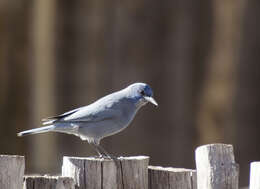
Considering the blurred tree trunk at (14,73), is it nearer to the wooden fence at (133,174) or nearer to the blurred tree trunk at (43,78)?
the blurred tree trunk at (43,78)

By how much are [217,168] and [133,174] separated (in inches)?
20.7

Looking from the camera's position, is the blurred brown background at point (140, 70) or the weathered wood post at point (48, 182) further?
the blurred brown background at point (140, 70)

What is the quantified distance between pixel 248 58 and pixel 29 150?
243cm

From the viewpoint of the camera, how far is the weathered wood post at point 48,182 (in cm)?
368

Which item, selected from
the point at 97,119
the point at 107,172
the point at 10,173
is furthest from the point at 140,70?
the point at 10,173

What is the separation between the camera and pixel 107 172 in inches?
156

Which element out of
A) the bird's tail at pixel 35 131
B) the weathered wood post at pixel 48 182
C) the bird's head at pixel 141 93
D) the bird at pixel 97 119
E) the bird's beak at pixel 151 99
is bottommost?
the weathered wood post at pixel 48 182

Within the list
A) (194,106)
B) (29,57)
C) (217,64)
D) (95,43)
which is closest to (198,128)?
(194,106)

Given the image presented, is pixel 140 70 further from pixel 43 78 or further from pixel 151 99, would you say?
pixel 151 99

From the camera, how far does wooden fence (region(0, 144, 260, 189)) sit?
360 cm

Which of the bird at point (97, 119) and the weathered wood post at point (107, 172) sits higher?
the bird at point (97, 119)

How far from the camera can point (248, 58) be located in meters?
7.16

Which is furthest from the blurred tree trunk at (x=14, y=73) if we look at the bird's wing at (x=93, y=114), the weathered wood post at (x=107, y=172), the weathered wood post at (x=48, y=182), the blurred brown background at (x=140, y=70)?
the weathered wood post at (x=48, y=182)

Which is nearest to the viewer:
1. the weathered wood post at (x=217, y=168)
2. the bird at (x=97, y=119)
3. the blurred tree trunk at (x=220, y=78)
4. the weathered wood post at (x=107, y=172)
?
the weathered wood post at (x=217, y=168)
